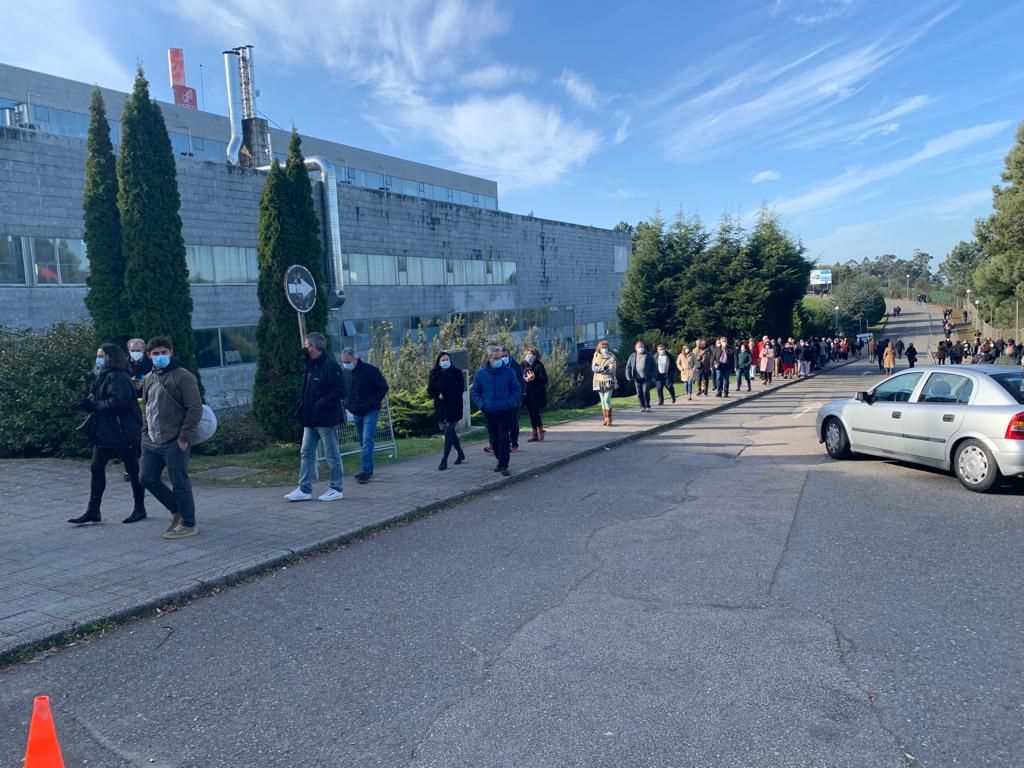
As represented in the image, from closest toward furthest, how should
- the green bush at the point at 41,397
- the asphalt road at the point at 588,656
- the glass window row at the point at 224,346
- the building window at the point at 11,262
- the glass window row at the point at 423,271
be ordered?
1. the asphalt road at the point at 588,656
2. the green bush at the point at 41,397
3. the building window at the point at 11,262
4. the glass window row at the point at 224,346
5. the glass window row at the point at 423,271

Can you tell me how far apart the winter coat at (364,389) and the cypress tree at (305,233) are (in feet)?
11.6

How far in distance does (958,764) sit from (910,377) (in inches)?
299

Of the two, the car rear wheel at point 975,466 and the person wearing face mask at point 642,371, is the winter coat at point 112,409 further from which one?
the person wearing face mask at point 642,371

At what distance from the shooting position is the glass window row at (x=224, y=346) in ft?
81.6

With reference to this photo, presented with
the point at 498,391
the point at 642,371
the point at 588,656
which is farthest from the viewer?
the point at 642,371

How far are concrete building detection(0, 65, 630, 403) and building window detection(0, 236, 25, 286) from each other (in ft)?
0.11

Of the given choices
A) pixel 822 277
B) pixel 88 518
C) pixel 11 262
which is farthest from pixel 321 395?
pixel 822 277

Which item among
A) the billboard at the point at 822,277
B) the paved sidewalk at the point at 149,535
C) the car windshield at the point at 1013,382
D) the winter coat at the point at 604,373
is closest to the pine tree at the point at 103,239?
the paved sidewalk at the point at 149,535

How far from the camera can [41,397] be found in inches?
432

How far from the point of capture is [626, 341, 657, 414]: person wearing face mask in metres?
17.6

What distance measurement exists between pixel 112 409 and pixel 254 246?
2089cm

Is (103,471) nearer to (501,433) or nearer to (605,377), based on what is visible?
(501,433)

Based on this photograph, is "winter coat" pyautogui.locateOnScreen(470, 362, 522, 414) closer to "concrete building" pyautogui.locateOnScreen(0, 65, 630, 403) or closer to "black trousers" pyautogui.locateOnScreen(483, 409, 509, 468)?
"black trousers" pyautogui.locateOnScreen(483, 409, 509, 468)

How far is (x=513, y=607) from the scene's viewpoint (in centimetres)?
496
